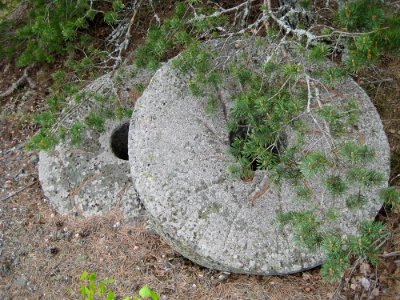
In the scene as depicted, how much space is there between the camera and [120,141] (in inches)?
153

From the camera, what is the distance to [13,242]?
11.8 ft

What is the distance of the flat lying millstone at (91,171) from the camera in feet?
11.4

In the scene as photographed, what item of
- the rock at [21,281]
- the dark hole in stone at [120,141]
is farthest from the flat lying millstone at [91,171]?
the rock at [21,281]

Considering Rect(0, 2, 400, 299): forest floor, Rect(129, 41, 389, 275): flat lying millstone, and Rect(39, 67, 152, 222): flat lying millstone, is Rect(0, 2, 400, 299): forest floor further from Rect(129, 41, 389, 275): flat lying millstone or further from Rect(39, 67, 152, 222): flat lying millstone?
Rect(129, 41, 389, 275): flat lying millstone

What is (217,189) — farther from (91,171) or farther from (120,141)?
(120,141)

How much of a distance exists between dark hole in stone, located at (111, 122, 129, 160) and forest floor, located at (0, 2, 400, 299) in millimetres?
624

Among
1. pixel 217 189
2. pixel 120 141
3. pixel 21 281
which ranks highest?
pixel 217 189

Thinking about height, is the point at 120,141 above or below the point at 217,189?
below

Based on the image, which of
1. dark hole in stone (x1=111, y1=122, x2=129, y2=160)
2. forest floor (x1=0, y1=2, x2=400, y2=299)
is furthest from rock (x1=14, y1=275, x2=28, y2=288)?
dark hole in stone (x1=111, y1=122, x2=129, y2=160)

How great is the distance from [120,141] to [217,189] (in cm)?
130

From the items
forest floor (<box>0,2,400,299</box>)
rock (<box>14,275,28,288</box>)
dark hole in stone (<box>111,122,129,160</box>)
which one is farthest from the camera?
dark hole in stone (<box>111,122,129,160</box>)

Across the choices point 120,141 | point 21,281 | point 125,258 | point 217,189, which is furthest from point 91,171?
point 217,189

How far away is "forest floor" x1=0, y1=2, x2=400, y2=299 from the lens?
114 inches

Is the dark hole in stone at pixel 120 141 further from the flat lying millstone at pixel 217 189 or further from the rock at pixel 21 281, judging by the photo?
the rock at pixel 21 281
